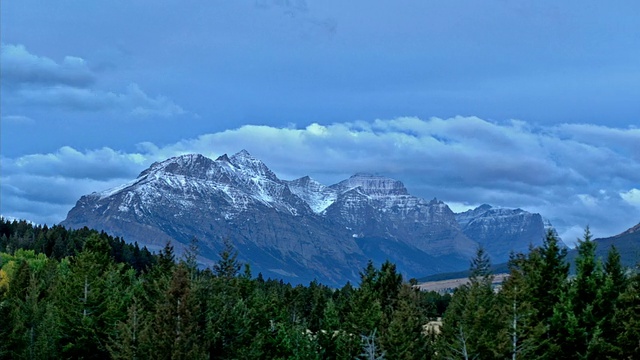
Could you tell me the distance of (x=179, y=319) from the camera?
71125 mm

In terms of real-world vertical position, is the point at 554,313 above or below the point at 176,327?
above

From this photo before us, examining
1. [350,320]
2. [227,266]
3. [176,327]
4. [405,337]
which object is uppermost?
[227,266]

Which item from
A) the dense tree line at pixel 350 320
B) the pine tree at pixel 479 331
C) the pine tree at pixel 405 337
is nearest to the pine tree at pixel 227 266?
the dense tree line at pixel 350 320

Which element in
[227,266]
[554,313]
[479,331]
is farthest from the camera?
[227,266]

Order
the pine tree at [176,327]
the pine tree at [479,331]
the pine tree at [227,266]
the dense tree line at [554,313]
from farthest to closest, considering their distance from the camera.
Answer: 1. the pine tree at [227,266]
2. the dense tree line at [554,313]
3. the pine tree at [479,331]
4. the pine tree at [176,327]

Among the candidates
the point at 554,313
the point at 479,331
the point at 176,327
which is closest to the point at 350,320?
the point at 479,331

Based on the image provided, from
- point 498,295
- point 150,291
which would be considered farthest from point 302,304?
point 498,295

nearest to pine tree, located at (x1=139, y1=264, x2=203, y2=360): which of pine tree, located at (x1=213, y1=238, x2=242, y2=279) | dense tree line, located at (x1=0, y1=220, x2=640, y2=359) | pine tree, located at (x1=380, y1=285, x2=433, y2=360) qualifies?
dense tree line, located at (x1=0, y1=220, x2=640, y2=359)

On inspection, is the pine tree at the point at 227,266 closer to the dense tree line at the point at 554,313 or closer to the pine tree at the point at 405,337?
the pine tree at the point at 405,337

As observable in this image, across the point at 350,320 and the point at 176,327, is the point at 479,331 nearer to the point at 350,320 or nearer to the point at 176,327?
the point at 176,327

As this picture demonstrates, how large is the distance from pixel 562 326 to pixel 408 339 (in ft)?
54.9

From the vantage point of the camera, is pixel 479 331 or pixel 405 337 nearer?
pixel 479 331

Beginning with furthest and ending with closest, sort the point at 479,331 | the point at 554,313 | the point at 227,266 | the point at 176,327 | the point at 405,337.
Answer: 1. the point at 227,266
2. the point at 405,337
3. the point at 554,313
4. the point at 479,331
5. the point at 176,327

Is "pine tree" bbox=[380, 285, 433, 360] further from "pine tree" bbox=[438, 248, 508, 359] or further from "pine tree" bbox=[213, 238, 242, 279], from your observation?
"pine tree" bbox=[213, 238, 242, 279]
